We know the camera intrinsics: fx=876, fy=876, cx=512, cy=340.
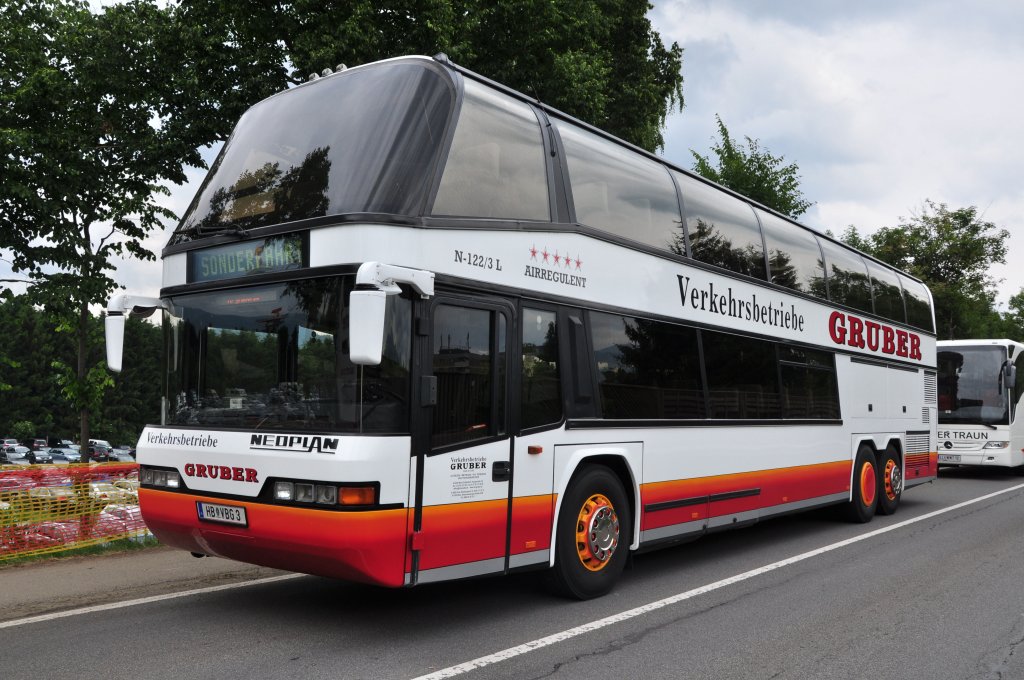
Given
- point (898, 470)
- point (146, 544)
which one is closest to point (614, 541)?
point (146, 544)

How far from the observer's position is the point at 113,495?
374 inches

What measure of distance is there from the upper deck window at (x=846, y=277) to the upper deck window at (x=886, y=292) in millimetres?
281

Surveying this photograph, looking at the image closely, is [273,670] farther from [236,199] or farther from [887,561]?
[887,561]

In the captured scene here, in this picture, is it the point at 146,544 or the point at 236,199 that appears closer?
the point at 236,199

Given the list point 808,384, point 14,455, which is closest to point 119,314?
point 808,384

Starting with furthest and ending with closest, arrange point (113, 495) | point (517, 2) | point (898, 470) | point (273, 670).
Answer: point (517, 2) < point (898, 470) < point (113, 495) < point (273, 670)

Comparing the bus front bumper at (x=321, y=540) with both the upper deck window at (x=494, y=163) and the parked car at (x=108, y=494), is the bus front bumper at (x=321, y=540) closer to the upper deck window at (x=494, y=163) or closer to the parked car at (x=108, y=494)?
the upper deck window at (x=494, y=163)

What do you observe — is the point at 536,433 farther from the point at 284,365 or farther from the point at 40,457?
the point at 40,457

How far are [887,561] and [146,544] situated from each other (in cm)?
766

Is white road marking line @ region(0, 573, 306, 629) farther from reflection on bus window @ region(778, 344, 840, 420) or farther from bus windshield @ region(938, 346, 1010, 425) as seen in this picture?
bus windshield @ region(938, 346, 1010, 425)

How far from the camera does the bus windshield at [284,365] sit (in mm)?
5367

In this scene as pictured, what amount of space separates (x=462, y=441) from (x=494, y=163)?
2051 millimetres

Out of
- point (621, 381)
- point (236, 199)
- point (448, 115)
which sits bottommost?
point (621, 381)

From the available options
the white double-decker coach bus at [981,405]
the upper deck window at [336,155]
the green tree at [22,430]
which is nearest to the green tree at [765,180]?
the white double-decker coach bus at [981,405]
